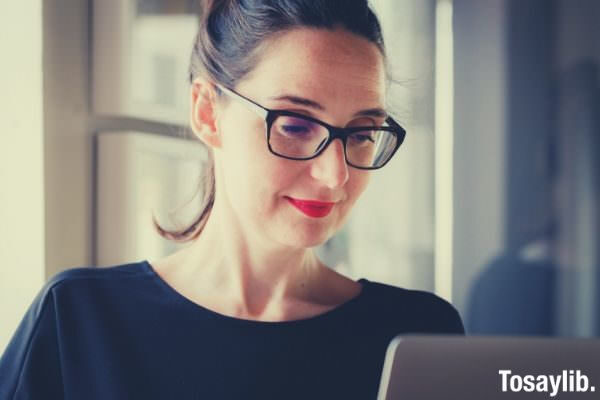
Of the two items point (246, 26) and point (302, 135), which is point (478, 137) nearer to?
point (302, 135)

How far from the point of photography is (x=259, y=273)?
1034mm

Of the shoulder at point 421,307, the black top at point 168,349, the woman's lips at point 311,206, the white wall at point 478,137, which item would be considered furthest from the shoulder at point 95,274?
the white wall at point 478,137

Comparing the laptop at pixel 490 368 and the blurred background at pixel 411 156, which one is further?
the blurred background at pixel 411 156

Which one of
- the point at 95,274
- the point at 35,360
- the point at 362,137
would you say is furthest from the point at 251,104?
the point at 35,360

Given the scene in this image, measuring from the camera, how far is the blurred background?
40.8 inches

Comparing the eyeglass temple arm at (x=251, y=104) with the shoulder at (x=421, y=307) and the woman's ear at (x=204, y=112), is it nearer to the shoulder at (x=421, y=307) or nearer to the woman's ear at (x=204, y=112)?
the woman's ear at (x=204, y=112)

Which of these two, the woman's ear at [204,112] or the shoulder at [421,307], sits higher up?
the woman's ear at [204,112]

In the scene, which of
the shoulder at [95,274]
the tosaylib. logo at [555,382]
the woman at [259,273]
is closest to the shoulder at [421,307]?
the woman at [259,273]

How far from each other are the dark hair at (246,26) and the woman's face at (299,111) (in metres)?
0.01

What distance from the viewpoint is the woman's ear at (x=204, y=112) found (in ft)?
3.28

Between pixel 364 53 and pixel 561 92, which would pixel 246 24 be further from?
pixel 561 92

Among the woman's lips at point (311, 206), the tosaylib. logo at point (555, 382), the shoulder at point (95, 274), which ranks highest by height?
the woman's lips at point (311, 206)

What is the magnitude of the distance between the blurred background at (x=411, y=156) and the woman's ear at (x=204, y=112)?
29 mm

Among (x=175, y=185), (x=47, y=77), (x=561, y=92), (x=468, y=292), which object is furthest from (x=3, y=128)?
(x=561, y=92)
